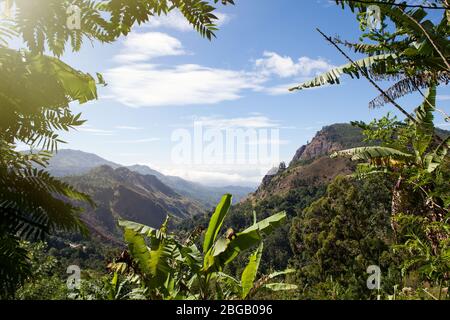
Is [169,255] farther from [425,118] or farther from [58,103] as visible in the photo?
[425,118]

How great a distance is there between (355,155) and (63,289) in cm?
1302

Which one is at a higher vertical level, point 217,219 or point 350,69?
point 350,69

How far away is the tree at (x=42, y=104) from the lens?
1103 millimetres

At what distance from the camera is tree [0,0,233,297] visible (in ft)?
3.62

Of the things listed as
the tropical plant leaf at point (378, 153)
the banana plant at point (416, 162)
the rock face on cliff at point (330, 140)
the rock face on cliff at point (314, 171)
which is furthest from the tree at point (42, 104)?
the rock face on cliff at point (330, 140)

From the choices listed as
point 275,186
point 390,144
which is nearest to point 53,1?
point 390,144

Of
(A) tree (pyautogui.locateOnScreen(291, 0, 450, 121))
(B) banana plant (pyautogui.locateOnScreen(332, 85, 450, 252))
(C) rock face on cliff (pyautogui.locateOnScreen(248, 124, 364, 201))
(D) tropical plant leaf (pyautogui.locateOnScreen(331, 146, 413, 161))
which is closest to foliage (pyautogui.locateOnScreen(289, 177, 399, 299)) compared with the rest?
(B) banana plant (pyautogui.locateOnScreen(332, 85, 450, 252))

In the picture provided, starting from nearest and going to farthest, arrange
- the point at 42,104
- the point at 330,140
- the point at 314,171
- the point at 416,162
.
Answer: the point at 42,104 → the point at 416,162 → the point at 314,171 → the point at 330,140

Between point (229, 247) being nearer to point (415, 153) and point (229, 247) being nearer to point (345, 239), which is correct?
point (415, 153)

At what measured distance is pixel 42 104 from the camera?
1572mm

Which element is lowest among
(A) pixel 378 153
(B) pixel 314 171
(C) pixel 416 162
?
(B) pixel 314 171

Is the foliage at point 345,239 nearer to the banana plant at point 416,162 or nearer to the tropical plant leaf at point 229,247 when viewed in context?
the banana plant at point 416,162

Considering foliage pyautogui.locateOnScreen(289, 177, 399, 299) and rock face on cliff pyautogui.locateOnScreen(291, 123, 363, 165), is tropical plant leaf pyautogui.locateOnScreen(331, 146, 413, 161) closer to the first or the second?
foliage pyautogui.locateOnScreen(289, 177, 399, 299)

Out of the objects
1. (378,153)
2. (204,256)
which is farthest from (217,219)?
(378,153)
